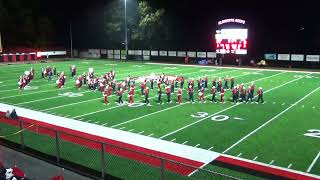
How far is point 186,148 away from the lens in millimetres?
13039

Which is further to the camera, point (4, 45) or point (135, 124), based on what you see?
point (4, 45)

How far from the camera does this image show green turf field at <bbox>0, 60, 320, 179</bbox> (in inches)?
505

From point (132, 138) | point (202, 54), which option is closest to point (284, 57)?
point (202, 54)

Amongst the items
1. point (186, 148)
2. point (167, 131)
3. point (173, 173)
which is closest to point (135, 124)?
point (167, 131)

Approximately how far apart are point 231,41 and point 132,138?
97.6ft

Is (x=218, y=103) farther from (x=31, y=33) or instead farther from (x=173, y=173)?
(x=31, y=33)

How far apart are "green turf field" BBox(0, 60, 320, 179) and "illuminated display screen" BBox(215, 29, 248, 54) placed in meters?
14.5

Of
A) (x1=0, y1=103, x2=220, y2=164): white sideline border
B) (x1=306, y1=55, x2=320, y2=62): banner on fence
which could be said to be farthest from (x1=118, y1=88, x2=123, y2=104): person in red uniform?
(x1=306, y1=55, x2=320, y2=62): banner on fence

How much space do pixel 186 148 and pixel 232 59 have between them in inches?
1337

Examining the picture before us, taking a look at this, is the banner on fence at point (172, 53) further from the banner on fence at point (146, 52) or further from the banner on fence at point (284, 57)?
the banner on fence at point (284, 57)

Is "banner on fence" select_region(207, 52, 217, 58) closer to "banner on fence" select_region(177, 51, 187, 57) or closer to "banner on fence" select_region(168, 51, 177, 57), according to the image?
"banner on fence" select_region(177, 51, 187, 57)

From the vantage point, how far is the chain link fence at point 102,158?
9883 millimetres

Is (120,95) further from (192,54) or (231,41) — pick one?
(192,54)

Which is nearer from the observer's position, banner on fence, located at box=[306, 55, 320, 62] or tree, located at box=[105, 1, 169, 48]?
banner on fence, located at box=[306, 55, 320, 62]
